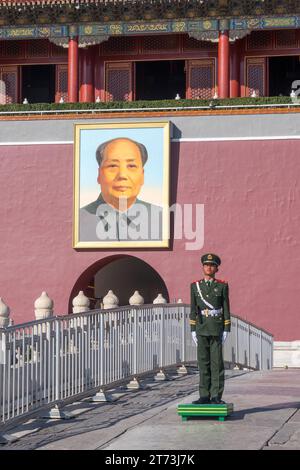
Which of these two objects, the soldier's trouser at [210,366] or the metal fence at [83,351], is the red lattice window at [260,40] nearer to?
the metal fence at [83,351]

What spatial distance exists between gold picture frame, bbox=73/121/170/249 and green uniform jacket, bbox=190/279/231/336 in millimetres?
17302

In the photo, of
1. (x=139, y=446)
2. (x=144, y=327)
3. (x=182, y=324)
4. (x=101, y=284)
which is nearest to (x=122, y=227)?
(x=101, y=284)

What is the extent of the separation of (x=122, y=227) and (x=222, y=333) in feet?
58.6

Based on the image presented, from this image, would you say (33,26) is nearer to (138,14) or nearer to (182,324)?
(138,14)

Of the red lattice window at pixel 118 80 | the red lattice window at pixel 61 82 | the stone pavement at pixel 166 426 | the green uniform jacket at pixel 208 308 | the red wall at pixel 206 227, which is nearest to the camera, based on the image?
the stone pavement at pixel 166 426

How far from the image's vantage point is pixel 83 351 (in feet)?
50.1

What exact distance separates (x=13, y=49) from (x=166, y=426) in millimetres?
26123

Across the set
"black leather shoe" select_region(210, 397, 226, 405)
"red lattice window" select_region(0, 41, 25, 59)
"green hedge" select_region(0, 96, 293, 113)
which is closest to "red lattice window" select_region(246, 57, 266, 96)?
"green hedge" select_region(0, 96, 293, 113)

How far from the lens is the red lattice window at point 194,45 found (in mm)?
35219

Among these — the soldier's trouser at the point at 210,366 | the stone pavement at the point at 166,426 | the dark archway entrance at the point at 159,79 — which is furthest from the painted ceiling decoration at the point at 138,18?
the soldier's trouser at the point at 210,366

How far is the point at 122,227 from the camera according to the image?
101ft

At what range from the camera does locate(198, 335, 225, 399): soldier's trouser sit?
12953mm

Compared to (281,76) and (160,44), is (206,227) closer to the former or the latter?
(281,76)

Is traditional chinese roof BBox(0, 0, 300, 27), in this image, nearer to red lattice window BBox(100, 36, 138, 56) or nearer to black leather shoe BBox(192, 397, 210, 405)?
red lattice window BBox(100, 36, 138, 56)
